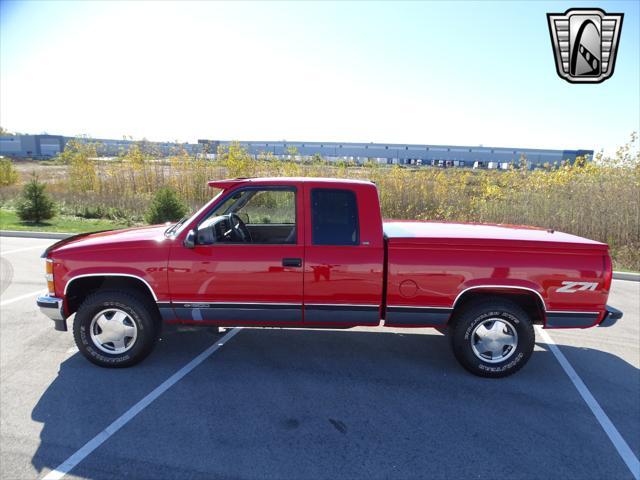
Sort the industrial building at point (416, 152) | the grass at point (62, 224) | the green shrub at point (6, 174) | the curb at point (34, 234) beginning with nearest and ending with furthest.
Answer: the curb at point (34, 234) < the grass at point (62, 224) < the green shrub at point (6, 174) < the industrial building at point (416, 152)

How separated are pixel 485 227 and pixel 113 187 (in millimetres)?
15928

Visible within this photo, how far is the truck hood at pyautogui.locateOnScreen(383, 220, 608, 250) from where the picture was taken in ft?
12.9

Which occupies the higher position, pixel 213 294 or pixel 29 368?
pixel 213 294

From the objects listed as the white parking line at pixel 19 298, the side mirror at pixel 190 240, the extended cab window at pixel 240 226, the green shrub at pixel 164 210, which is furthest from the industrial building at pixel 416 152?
the side mirror at pixel 190 240

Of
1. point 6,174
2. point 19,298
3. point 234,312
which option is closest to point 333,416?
point 234,312

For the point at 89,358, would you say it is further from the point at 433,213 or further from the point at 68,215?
the point at 68,215

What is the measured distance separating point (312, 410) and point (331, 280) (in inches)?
46.8

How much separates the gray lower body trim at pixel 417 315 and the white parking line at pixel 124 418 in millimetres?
2085

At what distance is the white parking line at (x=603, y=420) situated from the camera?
296 centimetres

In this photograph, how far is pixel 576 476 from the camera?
111 inches

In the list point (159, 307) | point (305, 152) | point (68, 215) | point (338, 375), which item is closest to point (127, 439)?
point (159, 307)

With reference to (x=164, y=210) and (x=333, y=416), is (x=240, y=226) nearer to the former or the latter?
(x=333, y=416)

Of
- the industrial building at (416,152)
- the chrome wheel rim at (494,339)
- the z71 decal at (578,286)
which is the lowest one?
the chrome wheel rim at (494,339)

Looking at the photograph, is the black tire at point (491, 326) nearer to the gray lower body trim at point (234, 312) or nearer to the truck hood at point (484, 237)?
the truck hood at point (484, 237)
